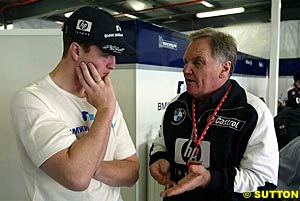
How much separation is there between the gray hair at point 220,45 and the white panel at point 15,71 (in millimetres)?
1018

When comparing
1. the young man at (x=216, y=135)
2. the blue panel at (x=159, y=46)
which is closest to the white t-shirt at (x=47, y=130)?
the young man at (x=216, y=135)

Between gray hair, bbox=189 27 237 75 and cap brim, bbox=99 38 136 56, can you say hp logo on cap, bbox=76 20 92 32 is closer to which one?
cap brim, bbox=99 38 136 56

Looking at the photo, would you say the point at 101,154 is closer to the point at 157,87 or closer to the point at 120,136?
the point at 120,136

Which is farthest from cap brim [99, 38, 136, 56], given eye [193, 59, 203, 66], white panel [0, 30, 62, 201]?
white panel [0, 30, 62, 201]

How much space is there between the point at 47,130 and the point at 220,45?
0.73 meters

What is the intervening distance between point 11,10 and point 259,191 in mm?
5762

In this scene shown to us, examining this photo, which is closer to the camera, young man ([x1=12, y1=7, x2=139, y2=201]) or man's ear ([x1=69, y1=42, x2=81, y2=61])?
young man ([x1=12, y1=7, x2=139, y2=201])

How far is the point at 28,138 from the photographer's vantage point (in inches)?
39.9

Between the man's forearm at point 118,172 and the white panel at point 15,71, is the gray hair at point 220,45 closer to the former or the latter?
the man's forearm at point 118,172

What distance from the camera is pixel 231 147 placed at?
1.27 m

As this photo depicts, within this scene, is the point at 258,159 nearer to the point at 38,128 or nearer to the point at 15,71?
the point at 38,128

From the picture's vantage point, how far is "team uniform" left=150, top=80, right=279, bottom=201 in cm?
122

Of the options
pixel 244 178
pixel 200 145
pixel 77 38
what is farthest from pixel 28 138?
pixel 244 178

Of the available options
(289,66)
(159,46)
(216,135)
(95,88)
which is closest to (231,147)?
(216,135)
